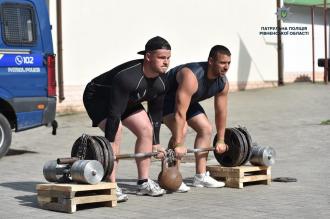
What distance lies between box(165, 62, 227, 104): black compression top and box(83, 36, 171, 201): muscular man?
402 millimetres

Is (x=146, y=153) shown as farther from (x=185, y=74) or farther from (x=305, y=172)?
(x=305, y=172)

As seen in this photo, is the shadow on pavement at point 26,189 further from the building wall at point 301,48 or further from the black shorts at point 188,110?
the building wall at point 301,48

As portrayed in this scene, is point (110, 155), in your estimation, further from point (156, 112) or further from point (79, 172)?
point (156, 112)

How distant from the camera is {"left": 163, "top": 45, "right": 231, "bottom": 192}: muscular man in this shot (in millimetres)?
7887

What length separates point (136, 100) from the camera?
7508 mm

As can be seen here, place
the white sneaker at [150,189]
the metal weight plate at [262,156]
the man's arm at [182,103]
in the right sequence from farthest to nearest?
the metal weight plate at [262,156] → the man's arm at [182,103] → the white sneaker at [150,189]

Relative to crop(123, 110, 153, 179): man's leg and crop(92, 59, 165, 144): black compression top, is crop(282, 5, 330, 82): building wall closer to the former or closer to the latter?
crop(92, 59, 165, 144): black compression top

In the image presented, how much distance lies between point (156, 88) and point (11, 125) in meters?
4.74

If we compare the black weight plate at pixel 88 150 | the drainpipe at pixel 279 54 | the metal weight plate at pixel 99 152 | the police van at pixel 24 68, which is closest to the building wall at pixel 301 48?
the drainpipe at pixel 279 54

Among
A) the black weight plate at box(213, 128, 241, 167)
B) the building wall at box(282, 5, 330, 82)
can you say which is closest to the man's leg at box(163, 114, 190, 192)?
the black weight plate at box(213, 128, 241, 167)

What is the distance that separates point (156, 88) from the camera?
760 centimetres

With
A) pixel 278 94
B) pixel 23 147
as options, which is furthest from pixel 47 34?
pixel 278 94

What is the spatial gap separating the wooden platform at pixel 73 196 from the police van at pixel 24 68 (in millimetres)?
4301

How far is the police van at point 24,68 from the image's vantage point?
11.1 metres
